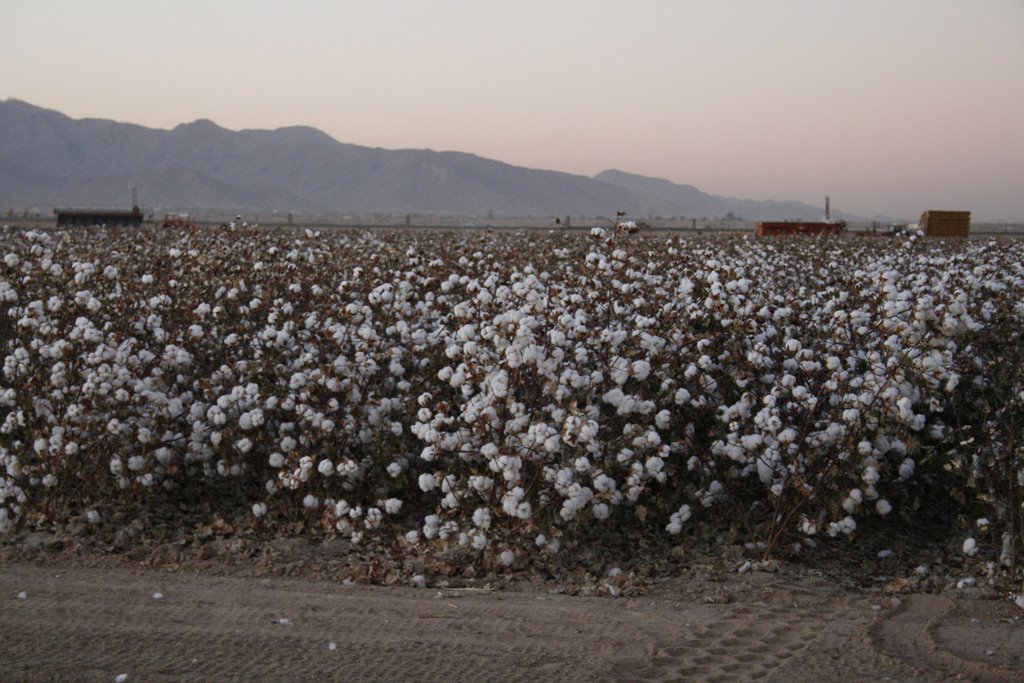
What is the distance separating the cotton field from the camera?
23.4ft

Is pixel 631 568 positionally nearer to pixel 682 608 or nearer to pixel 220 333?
pixel 682 608

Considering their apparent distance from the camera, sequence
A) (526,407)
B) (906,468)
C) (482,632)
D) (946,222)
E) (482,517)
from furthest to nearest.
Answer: (946,222) → (906,468) → (526,407) → (482,517) → (482,632)

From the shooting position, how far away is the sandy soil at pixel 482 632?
5195mm

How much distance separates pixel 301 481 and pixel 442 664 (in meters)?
2.60

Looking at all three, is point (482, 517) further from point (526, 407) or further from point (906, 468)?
point (906, 468)

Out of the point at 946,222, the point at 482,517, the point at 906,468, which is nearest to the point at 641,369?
the point at 482,517

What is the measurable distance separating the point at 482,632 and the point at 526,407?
6.38 feet

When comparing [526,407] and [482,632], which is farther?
[526,407]

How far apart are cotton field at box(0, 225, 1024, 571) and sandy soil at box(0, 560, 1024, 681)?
766 mm

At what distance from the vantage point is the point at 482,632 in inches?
225

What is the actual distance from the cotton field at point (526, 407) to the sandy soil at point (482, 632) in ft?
2.51

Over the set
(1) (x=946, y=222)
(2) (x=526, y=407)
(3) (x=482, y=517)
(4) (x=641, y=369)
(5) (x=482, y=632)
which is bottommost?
(5) (x=482, y=632)

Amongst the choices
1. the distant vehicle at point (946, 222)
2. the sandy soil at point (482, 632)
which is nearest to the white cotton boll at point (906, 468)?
the sandy soil at point (482, 632)

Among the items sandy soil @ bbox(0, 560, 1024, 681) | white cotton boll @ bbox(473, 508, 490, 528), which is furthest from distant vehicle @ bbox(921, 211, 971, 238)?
white cotton boll @ bbox(473, 508, 490, 528)
